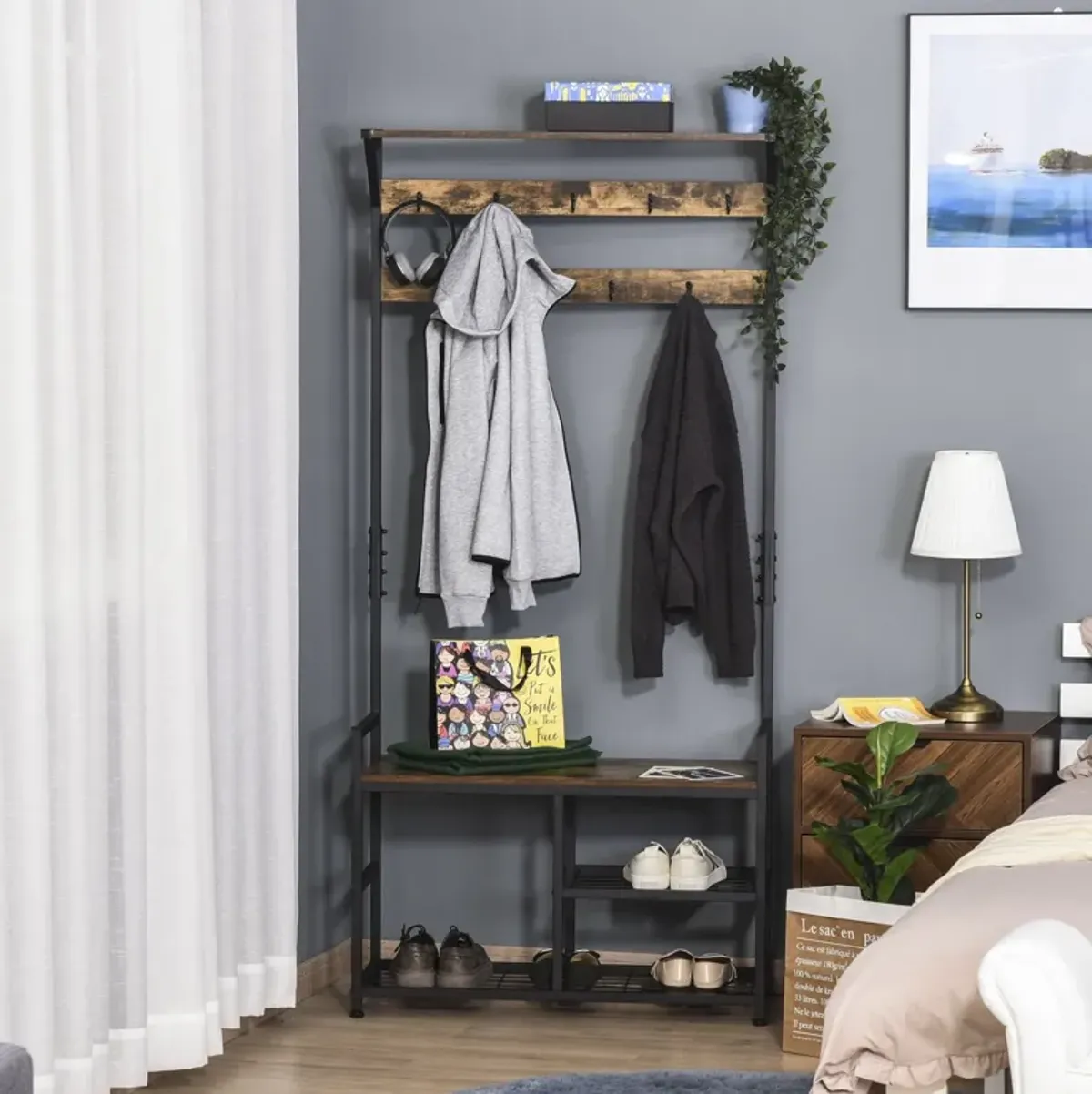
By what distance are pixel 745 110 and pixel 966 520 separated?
43.7 inches

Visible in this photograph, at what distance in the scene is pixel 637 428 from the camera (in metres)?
3.94

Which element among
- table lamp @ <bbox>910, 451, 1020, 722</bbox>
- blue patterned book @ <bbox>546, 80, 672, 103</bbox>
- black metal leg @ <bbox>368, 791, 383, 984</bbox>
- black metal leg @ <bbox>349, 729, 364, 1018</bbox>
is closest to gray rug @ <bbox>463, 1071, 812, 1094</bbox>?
black metal leg @ <bbox>349, 729, 364, 1018</bbox>

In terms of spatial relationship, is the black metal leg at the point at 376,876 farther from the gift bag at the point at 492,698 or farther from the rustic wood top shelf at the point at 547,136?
the rustic wood top shelf at the point at 547,136

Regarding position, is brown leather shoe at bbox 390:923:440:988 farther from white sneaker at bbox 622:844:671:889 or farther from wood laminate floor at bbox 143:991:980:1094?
white sneaker at bbox 622:844:671:889

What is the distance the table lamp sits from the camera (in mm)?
3572

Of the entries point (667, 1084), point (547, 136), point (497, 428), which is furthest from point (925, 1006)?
point (547, 136)

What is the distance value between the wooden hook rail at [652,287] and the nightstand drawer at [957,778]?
1110mm

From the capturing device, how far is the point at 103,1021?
8.92 feet

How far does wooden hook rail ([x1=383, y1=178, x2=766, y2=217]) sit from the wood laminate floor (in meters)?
1.90

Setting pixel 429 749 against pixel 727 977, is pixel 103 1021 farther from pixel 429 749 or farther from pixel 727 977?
pixel 727 977

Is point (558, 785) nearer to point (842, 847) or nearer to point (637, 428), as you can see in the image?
point (842, 847)

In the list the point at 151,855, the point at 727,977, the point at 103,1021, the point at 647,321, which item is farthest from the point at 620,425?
the point at 103,1021

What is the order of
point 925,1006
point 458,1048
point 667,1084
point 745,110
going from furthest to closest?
point 745,110 < point 458,1048 < point 667,1084 < point 925,1006

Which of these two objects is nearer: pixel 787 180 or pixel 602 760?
pixel 787 180
